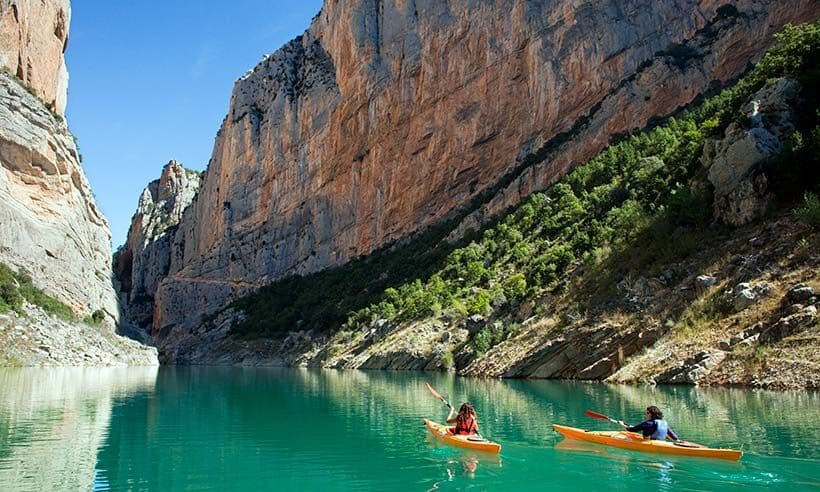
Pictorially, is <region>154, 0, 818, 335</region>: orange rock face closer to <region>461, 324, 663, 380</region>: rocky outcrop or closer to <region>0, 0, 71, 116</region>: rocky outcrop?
<region>0, 0, 71, 116</region>: rocky outcrop

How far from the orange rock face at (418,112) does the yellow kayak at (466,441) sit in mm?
51340

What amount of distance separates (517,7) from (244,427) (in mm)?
66916

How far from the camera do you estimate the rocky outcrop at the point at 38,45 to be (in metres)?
68.2

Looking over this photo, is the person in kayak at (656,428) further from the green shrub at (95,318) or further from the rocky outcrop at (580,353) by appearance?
the green shrub at (95,318)

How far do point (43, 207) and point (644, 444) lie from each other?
207ft

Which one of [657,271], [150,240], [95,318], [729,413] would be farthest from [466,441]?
[150,240]

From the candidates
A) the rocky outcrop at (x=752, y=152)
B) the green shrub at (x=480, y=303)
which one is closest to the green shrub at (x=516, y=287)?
the green shrub at (x=480, y=303)

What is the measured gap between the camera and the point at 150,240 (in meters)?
133

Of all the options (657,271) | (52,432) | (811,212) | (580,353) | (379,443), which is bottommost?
Result: (379,443)

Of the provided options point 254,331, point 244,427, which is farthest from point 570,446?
point 254,331

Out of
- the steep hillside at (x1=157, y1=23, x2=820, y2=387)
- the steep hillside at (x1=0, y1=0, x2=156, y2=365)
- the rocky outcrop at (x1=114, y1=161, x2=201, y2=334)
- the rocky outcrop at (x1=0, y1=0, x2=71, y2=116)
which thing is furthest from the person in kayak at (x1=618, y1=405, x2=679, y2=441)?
the rocky outcrop at (x1=114, y1=161, x2=201, y2=334)

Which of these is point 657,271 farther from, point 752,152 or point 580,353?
point 752,152

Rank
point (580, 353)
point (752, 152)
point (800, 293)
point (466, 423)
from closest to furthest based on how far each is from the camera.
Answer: point (466, 423)
point (800, 293)
point (580, 353)
point (752, 152)

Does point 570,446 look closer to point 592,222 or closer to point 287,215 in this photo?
point 592,222
